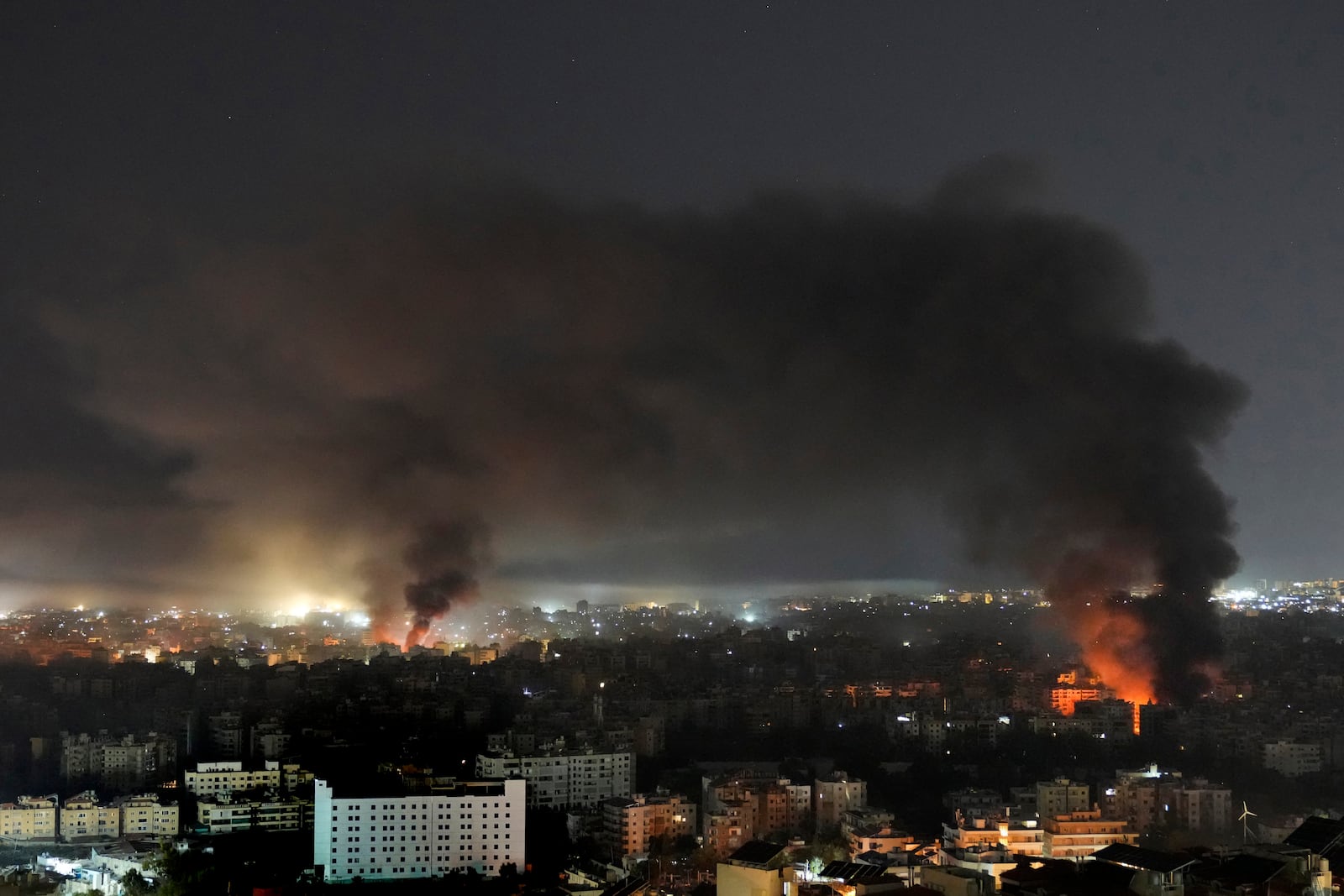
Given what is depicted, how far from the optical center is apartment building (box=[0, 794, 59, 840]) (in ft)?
31.9

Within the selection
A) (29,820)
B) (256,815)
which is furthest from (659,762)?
(29,820)

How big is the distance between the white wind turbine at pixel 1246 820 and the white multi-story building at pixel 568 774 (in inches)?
184

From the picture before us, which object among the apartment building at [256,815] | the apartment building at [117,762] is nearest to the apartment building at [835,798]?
the apartment building at [256,815]

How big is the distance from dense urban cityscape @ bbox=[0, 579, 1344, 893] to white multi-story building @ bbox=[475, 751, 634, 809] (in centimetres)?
2

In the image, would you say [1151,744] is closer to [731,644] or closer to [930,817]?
[930,817]

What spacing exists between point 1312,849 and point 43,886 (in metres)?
6.81

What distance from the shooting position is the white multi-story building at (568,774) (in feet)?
36.3

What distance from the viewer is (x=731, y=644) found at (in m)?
22.2

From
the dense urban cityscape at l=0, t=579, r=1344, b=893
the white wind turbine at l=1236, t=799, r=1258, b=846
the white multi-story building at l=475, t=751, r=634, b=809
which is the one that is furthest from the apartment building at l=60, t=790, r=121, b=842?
the white wind turbine at l=1236, t=799, r=1258, b=846

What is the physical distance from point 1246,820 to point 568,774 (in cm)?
520

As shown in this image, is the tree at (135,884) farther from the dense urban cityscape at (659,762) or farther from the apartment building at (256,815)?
the apartment building at (256,815)

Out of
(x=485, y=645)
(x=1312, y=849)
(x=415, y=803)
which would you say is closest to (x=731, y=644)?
(x=485, y=645)

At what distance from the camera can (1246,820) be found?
9.10m

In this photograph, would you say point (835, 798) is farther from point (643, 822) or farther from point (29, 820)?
point (29, 820)
